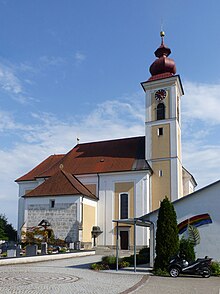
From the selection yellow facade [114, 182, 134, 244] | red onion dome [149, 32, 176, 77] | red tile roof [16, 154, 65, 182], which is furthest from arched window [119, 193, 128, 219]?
red onion dome [149, 32, 176, 77]

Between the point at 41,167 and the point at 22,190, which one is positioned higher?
the point at 41,167

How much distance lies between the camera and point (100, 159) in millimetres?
40781

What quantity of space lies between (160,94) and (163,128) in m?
3.99

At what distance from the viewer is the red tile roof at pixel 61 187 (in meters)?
35.2

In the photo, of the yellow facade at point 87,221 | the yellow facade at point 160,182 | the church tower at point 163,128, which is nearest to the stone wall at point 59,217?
the yellow facade at point 87,221

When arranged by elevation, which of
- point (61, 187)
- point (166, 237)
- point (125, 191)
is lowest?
point (166, 237)

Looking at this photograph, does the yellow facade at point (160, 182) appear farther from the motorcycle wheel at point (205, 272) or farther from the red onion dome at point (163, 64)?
the motorcycle wheel at point (205, 272)

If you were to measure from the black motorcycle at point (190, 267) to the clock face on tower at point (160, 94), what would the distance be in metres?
26.7

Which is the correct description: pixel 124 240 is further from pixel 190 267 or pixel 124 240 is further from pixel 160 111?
pixel 190 267

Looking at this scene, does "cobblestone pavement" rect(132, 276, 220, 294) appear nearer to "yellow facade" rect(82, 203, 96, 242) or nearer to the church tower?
"yellow facade" rect(82, 203, 96, 242)

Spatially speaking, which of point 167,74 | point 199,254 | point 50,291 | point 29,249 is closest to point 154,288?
point 50,291

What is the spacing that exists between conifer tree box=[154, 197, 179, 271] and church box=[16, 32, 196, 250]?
1862 centimetres

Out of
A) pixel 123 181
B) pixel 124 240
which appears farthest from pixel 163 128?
pixel 124 240

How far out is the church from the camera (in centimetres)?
3516
